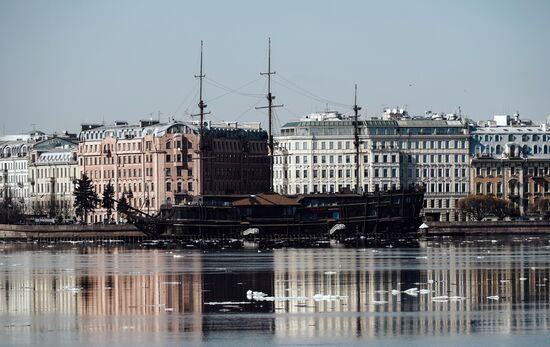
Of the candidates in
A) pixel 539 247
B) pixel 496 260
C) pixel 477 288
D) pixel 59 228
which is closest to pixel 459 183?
pixel 59 228

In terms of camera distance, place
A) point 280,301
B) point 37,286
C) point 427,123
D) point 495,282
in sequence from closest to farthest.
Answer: point 280,301 < point 495,282 < point 37,286 < point 427,123

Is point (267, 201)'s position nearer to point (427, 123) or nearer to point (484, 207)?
point (484, 207)

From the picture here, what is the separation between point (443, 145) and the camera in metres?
192

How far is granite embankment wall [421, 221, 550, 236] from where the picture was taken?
162875 millimetres

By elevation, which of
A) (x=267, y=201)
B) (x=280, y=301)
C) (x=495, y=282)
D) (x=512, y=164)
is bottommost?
(x=280, y=301)

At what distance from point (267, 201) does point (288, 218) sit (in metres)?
2.52

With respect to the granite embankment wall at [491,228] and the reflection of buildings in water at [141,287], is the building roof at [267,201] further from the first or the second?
the reflection of buildings in water at [141,287]

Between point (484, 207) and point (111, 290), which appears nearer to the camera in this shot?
point (111, 290)

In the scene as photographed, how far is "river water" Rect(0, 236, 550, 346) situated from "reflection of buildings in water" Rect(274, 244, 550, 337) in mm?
46

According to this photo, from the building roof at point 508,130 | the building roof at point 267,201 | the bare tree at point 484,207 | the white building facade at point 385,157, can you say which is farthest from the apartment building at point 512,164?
the building roof at point 267,201

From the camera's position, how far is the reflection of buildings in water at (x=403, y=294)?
184ft

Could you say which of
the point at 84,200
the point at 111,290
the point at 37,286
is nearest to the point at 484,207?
the point at 84,200

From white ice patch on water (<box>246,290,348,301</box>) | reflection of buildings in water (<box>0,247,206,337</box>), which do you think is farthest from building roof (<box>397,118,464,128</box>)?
white ice patch on water (<box>246,290,348,301</box>)

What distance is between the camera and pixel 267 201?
489 ft
